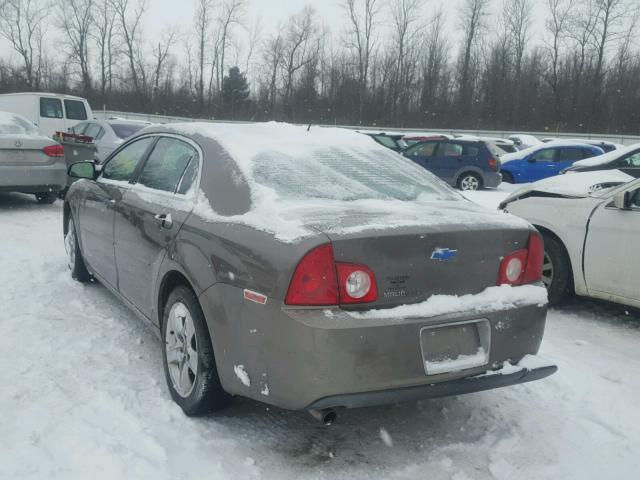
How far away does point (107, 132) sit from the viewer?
12133 millimetres

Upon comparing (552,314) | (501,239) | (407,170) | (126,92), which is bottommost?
(552,314)

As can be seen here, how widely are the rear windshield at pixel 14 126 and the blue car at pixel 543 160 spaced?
13987 mm

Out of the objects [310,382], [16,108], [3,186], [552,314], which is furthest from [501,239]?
[16,108]

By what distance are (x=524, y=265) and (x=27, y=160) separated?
8.05 metres

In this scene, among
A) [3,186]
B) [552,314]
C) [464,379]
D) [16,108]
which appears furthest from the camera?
[16,108]

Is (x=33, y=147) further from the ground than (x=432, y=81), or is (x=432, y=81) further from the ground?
(x=432, y=81)

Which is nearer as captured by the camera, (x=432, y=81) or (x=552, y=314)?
(x=552, y=314)

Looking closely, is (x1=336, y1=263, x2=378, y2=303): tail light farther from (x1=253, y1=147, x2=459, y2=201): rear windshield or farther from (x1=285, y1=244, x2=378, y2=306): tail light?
(x1=253, y1=147, x2=459, y2=201): rear windshield

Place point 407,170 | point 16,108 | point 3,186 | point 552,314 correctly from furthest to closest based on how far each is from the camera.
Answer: point 16,108
point 3,186
point 552,314
point 407,170

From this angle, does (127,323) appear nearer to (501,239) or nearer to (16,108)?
(501,239)

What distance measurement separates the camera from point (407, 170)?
3699 millimetres

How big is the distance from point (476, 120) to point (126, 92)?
104ft

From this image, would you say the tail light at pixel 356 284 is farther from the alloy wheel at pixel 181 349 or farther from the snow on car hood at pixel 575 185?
the snow on car hood at pixel 575 185

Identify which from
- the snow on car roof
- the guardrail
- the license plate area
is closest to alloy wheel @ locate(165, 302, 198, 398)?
the snow on car roof
